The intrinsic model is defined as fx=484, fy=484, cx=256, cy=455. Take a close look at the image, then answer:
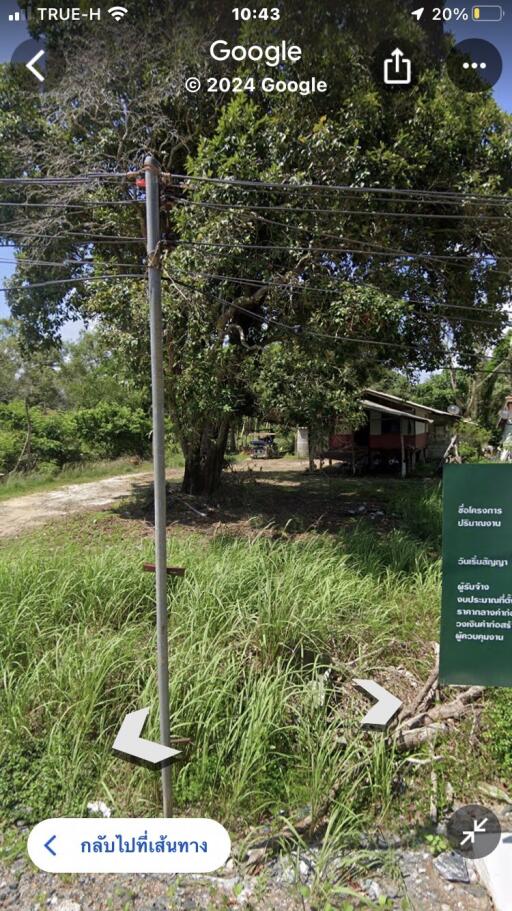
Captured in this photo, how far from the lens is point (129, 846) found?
6.57 feet

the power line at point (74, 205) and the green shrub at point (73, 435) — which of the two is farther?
the green shrub at point (73, 435)

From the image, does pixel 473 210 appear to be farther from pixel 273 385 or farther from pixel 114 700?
pixel 114 700

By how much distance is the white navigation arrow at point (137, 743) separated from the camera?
7.71ft

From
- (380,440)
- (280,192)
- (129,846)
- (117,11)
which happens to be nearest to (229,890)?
(129,846)

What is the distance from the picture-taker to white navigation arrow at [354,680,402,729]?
9.07 feet

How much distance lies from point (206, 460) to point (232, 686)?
268 inches

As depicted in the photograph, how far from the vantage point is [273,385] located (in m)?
7.18

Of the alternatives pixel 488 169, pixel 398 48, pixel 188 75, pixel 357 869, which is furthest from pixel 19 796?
pixel 488 169

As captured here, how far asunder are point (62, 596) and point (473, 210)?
7031mm

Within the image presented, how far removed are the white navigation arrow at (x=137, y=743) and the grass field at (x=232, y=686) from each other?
103mm

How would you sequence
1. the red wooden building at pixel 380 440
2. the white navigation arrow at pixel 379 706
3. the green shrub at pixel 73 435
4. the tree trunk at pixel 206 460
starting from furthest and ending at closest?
the red wooden building at pixel 380 440, the green shrub at pixel 73 435, the tree trunk at pixel 206 460, the white navigation arrow at pixel 379 706

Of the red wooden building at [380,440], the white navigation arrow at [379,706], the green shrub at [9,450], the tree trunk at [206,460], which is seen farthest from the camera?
the red wooden building at [380,440]

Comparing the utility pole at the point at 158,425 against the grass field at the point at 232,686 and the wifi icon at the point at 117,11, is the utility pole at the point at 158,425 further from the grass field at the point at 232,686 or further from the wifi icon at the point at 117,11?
the wifi icon at the point at 117,11

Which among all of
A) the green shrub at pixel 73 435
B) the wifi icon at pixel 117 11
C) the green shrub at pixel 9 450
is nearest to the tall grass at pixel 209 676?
the wifi icon at pixel 117 11
